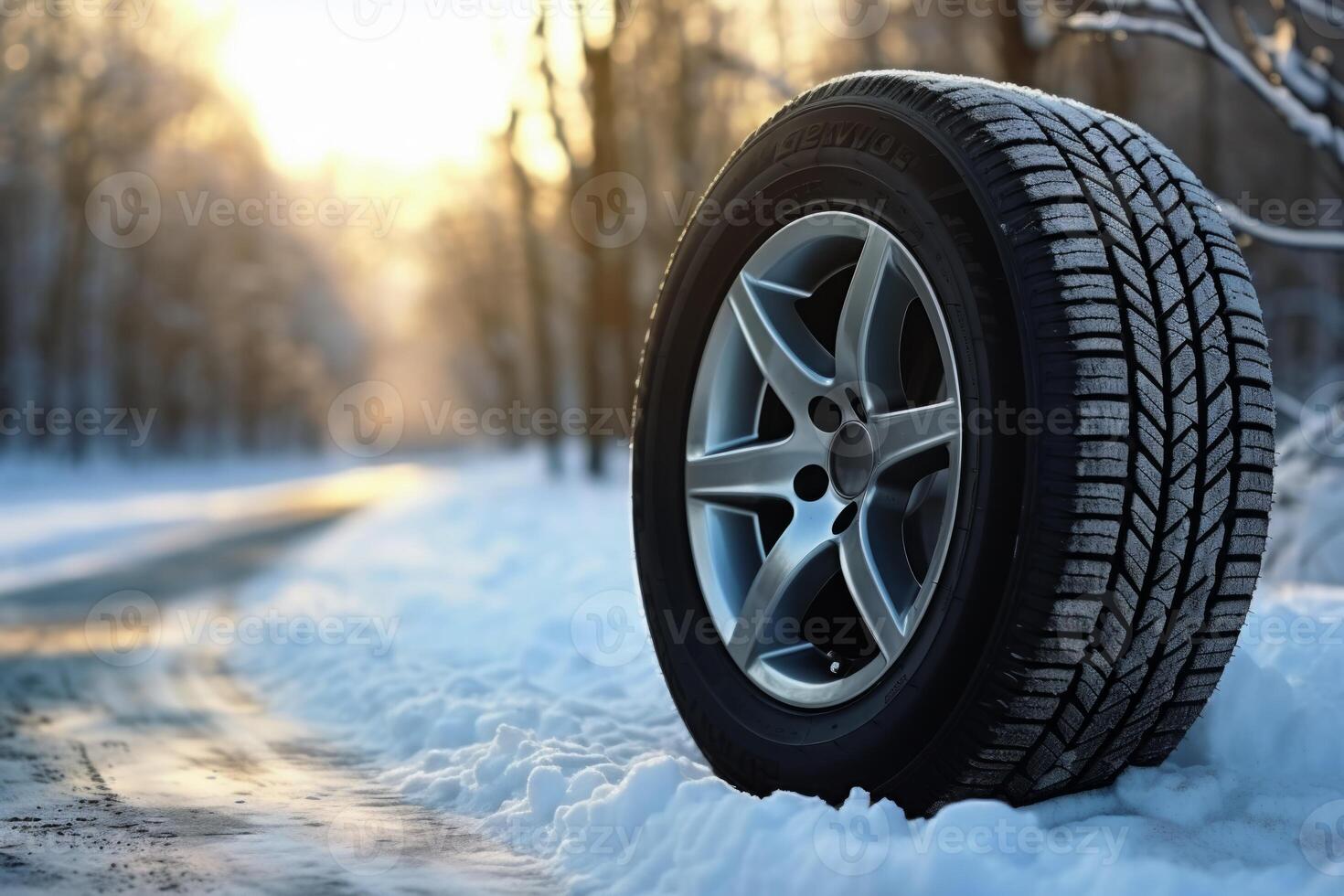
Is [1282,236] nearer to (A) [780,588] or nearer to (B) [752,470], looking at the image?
(B) [752,470]

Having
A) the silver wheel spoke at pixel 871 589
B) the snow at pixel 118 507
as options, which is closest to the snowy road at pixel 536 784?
the silver wheel spoke at pixel 871 589

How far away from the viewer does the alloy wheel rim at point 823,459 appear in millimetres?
2574

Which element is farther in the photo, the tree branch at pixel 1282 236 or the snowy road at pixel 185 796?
the tree branch at pixel 1282 236

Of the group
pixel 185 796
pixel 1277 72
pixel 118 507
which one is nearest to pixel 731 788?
pixel 185 796

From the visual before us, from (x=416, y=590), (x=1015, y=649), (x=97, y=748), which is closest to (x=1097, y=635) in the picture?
(x=1015, y=649)

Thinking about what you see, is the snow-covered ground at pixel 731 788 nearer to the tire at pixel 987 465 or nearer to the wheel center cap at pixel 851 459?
the tire at pixel 987 465

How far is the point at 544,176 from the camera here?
2294 centimetres

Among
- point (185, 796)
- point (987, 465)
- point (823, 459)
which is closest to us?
point (987, 465)

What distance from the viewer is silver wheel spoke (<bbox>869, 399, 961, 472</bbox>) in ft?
8.03

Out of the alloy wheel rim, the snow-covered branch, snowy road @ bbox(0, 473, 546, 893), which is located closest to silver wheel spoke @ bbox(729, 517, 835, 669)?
the alloy wheel rim

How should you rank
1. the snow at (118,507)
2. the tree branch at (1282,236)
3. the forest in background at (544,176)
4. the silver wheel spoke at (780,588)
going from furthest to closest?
the forest in background at (544,176), the snow at (118,507), the tree branch at (1282,236), the silver wheel spoke at (780,588)

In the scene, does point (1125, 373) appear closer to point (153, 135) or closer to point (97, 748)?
point (97, 748)

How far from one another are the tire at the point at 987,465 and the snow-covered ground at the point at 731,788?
0.15 meters

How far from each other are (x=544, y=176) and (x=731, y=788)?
21265 millimetres
